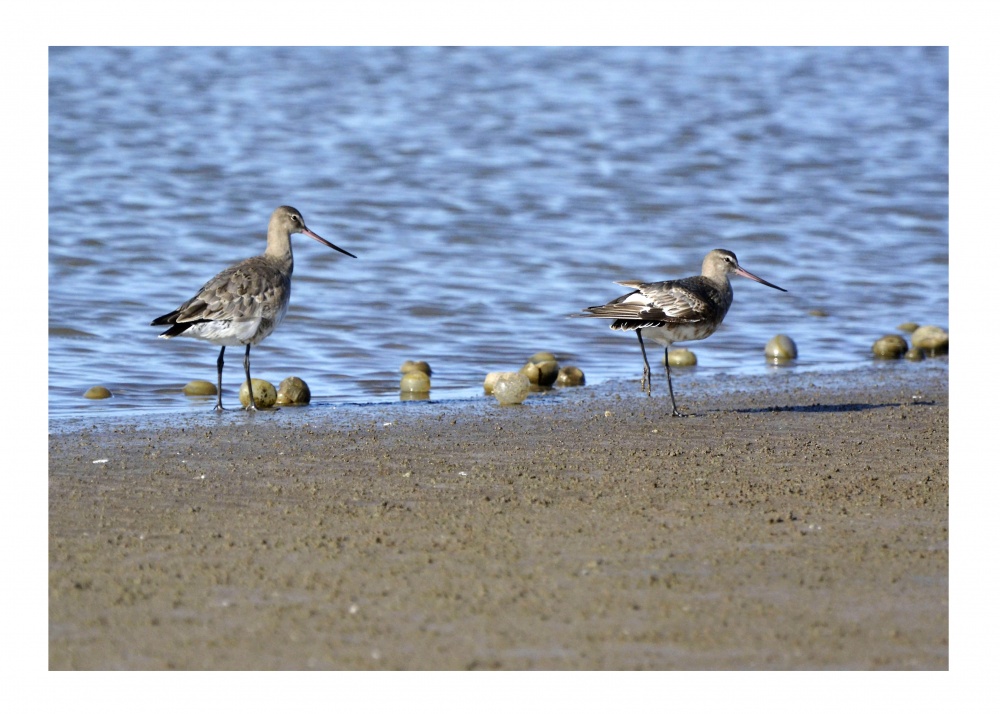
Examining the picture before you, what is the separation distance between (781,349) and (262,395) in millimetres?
4255

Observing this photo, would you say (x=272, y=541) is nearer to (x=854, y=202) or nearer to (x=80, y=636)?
(x=80, y=636)

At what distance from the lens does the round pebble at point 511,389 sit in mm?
8070

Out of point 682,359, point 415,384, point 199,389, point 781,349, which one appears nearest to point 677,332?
point 682,359

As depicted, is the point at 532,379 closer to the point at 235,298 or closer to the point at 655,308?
the point at 655,308

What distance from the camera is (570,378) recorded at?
29.4 ft

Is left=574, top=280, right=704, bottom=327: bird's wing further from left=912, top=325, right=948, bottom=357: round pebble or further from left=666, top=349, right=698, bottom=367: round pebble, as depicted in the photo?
left=912, top=325, right=948, bottom=357: round pebble

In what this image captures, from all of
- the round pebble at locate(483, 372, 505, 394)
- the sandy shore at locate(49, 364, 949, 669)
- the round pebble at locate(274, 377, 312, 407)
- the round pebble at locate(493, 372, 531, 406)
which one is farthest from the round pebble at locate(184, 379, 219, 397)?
the round pebble at locate(493, 372, 531, 406)

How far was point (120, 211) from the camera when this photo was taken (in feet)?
46.4

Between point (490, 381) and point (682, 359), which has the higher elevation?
point (682, 359)

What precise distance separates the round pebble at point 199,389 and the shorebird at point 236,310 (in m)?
0.19

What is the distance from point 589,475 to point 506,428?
4.34ft

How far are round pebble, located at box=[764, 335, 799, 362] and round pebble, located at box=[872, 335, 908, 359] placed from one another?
639mm

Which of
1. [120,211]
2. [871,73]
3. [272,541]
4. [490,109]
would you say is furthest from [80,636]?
[871,73]

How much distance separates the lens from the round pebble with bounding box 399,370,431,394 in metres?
8.66
